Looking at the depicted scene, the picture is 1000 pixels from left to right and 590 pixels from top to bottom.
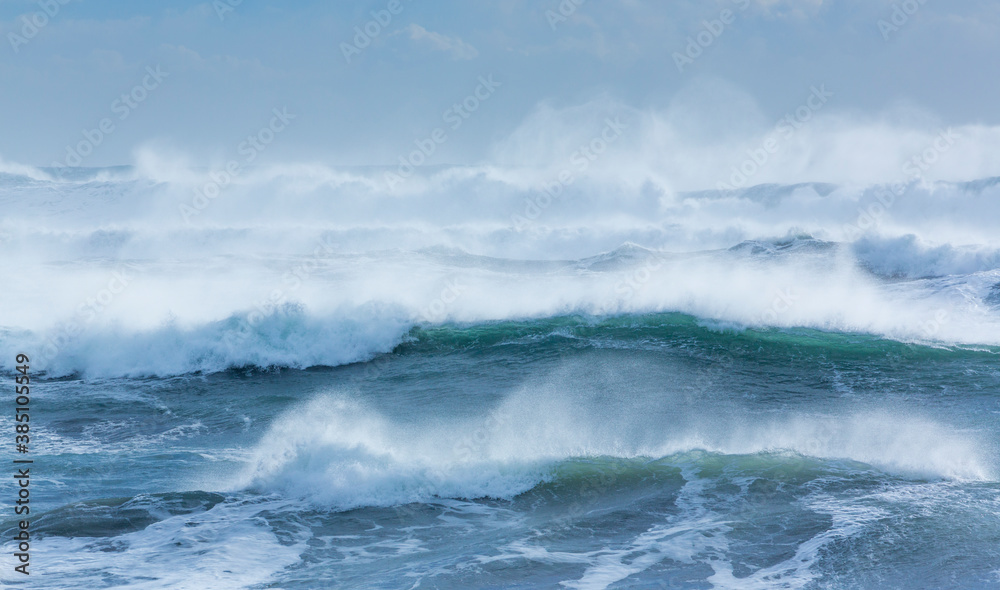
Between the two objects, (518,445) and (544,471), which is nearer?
(544,471)

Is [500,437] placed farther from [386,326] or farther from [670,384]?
[386,326]

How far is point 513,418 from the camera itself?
1071 cm

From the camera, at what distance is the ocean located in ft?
21.7

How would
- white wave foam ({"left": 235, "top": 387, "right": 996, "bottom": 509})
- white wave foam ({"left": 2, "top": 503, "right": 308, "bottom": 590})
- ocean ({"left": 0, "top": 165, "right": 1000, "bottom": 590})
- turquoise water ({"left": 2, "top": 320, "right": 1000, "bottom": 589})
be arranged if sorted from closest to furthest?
white wave foam ({"left": 2, "top": 503, "right": 308, "bottom": 590}) → turquoise water ({"left": 2, "top": 320, "right": 1000, "bottom": 589}) → ocean ({"left": 0, "top": 165, "right": 1000, "bottom": 590}) → white wave foam ({"left": 235, "top": 387, "right": 996, "bottom": 509})

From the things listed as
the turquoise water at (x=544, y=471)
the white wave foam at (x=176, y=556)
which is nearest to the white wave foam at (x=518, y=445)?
the turquoise water at (x=544, y=471)

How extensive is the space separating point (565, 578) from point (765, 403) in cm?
611

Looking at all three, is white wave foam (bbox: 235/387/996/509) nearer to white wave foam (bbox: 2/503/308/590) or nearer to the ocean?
the ocean

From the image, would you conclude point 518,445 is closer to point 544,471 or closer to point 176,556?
point 544,471

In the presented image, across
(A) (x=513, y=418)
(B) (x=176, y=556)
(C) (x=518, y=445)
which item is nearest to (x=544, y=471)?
(C) (x=518, y=445)

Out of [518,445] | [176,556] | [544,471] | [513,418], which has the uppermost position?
[513,418]

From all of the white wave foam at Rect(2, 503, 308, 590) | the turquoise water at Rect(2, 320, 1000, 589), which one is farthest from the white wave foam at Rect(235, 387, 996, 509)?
the white wave foam at Rect(2, 503, 308, 590)

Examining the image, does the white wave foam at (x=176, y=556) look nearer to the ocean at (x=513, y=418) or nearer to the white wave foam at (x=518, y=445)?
the ocean at (x=513, y=418)

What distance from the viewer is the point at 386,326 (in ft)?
49.8

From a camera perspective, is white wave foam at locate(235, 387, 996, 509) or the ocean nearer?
the ocean
